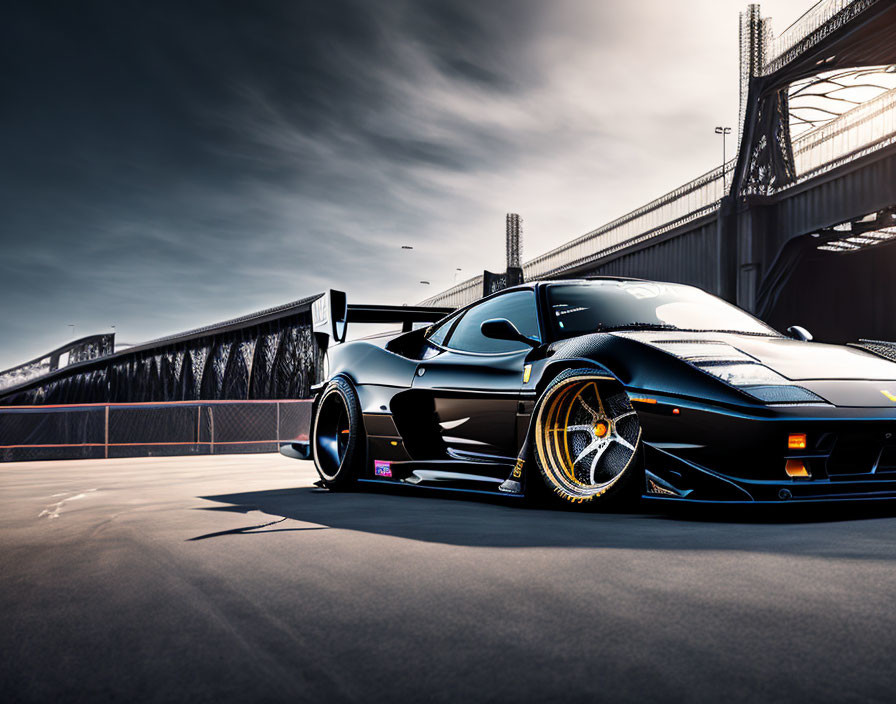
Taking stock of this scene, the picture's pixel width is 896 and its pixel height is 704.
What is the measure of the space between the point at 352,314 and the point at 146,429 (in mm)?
10984

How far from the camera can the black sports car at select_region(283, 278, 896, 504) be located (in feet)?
11.0

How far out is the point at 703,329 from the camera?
15.0ft

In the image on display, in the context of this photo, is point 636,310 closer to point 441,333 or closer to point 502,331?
point 502,331

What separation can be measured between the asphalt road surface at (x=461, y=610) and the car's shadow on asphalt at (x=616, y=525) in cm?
2

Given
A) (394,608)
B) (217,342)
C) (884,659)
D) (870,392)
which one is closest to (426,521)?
(394,608)

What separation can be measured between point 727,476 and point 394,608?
1.79 m

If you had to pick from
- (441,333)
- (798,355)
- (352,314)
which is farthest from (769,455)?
(352,314)

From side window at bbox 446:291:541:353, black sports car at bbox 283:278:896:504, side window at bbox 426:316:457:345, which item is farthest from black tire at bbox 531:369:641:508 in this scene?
side window at bbox 426:316:457:345

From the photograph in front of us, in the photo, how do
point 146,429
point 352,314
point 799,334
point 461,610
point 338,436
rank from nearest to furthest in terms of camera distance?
point 461,610
point 799,334
point 338,436
point 352,314
point 146,429

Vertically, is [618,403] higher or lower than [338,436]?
higher

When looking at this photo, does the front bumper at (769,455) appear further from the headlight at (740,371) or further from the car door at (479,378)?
the car door at (479,378)

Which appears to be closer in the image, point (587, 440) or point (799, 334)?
point (587, 440)

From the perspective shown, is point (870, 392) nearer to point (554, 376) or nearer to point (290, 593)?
point (554, 376)

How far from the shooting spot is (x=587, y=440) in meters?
4.01
